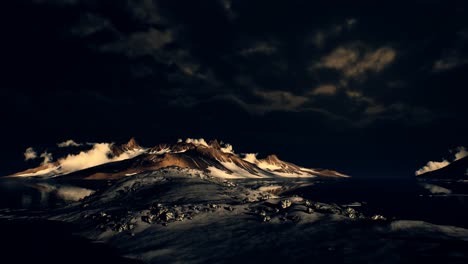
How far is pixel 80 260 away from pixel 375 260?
25817 millimetres

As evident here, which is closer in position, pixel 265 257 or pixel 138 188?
pixel 265 257

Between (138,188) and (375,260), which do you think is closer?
(375,260)

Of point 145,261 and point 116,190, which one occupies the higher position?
point 116,190

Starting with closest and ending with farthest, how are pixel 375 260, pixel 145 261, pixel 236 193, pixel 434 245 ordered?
pixel 375 260 → pixel 434 245 → pixel 145 261 → pixel 236 193

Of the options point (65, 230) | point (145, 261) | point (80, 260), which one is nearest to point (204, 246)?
point (145, 261)

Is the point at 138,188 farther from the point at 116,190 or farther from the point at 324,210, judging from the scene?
the point at 324,210

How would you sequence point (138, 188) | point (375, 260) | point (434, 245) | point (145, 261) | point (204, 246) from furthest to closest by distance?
1. point (138, 188)
2. point (204, 246)
3. point (145, 261)
4. point (434, 245)
5. point (375, 260)

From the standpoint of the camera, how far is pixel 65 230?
47.0m

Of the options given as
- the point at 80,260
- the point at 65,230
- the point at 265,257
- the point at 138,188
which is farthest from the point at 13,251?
Result: the point at 138,188

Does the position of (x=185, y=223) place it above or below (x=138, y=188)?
below

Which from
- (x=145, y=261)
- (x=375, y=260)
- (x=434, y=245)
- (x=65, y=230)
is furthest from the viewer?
(x=65, y=230)

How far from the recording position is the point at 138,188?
68.7 m

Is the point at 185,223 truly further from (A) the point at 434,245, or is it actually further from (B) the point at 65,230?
(A) the point at 434,245

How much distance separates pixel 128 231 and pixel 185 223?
22.4ft
